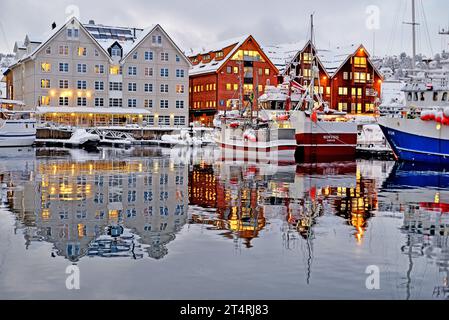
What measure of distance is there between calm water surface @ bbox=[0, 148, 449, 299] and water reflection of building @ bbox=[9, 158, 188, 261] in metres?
0.05

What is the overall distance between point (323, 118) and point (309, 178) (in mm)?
26101

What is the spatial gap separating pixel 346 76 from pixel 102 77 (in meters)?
38.9

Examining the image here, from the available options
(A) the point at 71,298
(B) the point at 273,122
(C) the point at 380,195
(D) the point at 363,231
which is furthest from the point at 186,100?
(A) the point at 71,298

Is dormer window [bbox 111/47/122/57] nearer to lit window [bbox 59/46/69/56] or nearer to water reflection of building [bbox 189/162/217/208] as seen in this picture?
lit window [bbox 59/46/69/56]

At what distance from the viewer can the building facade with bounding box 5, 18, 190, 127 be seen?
3462 inches

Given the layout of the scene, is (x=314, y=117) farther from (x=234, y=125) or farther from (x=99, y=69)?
(x=99, y=69)

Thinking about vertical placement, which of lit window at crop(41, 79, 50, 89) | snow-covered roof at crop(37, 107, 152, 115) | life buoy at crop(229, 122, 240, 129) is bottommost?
life buoy at crop(229, 122, 240, 129)

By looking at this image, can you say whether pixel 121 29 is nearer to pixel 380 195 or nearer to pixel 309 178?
pixel 309 178

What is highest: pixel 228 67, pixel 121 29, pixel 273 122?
pixel 121 29

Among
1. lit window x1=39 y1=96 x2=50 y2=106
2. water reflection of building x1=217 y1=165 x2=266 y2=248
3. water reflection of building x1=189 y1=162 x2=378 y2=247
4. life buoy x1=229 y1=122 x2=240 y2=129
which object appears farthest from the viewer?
lit window x1=39 y1=96 x2=50 y2=106

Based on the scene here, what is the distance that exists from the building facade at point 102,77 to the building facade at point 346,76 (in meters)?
18.5

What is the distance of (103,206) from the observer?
2217cm

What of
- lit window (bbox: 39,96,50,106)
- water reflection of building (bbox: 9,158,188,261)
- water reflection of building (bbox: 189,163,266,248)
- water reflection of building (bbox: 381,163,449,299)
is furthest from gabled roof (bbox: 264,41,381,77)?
water reflection of building (bbox: 9,158,188,261)

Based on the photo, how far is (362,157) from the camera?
2383 inches
